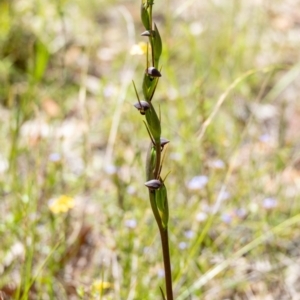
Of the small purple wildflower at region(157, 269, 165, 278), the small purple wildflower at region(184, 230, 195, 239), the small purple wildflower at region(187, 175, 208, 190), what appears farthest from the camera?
the small purple wildflower at region(187, 175, 208, 190)

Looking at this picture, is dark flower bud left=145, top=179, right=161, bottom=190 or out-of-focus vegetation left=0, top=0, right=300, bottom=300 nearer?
dark flower bud left=145, top=179, right=161, bottom=190

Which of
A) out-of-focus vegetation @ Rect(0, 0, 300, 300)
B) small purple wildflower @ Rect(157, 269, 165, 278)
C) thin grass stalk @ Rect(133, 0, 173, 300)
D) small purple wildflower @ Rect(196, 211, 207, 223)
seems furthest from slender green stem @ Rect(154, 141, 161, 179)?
small purple wildflower @ Rect(196, 211, 207, 223)

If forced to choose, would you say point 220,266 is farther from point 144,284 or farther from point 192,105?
point 192,105

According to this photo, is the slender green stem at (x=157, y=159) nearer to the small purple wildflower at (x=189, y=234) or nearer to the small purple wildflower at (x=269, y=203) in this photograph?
the small purple wildflower at (x=189, y=234)

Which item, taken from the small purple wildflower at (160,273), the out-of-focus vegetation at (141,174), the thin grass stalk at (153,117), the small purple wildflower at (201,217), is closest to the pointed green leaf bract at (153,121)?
the thin grass stalk at (153,117)

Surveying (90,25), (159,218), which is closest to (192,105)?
(90,25)

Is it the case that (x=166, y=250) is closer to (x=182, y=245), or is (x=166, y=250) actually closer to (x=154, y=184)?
(x=154, y=184)

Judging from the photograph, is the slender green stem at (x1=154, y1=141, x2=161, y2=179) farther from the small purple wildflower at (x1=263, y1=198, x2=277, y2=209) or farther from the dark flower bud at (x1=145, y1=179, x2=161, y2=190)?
the small purple wildflower at (x1=263, y1=198, x2=277, y2=209)

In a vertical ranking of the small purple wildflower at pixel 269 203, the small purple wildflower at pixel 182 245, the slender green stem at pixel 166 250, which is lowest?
the slender green stem at pixel 166 250
